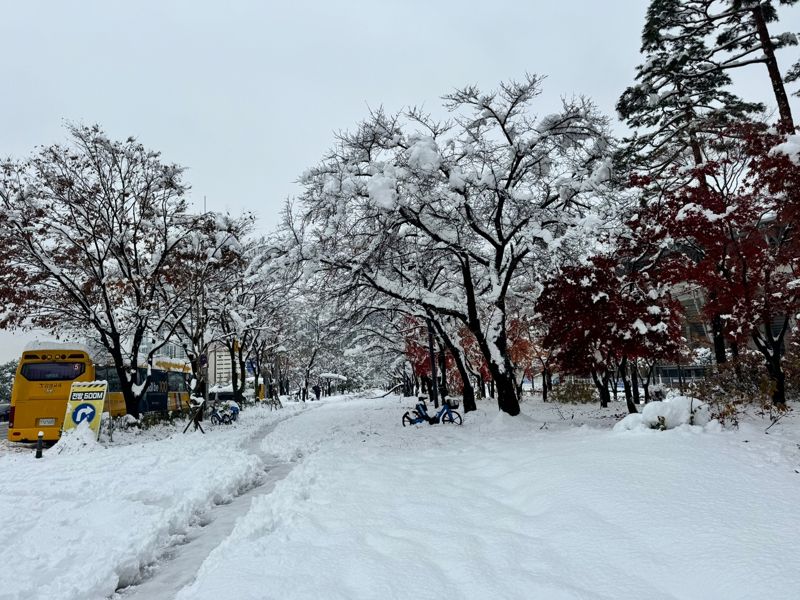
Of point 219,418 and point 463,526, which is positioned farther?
point 219,418

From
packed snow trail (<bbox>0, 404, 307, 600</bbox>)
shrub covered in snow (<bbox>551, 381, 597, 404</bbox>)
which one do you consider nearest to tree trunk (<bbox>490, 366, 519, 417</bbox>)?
packed snow trail (<bbox>0, 404, 307, 600</bbox>)

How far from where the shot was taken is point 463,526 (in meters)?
5.02

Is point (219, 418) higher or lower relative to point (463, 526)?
lower

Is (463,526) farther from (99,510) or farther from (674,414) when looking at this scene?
(674,414)

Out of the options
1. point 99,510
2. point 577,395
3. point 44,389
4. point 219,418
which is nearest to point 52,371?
point 44,389

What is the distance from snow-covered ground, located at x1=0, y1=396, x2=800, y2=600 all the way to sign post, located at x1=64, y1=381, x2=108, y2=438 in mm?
4830

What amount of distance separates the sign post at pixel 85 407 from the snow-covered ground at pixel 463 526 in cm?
483

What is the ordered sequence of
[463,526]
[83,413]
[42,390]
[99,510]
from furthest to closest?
1. [42,390]
2. [83,413]
3. [99,510]
4. [463,526]

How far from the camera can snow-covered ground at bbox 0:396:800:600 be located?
146 inches

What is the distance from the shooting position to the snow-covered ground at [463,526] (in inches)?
146

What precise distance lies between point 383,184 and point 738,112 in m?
11.8

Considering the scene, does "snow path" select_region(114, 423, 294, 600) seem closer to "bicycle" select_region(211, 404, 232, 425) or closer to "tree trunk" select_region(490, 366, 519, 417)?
"tree trunk" select_region(490, 366, 519, 417)

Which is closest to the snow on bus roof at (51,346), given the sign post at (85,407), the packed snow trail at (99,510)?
the sign post at (85,407)

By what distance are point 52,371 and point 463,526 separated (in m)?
16.7
